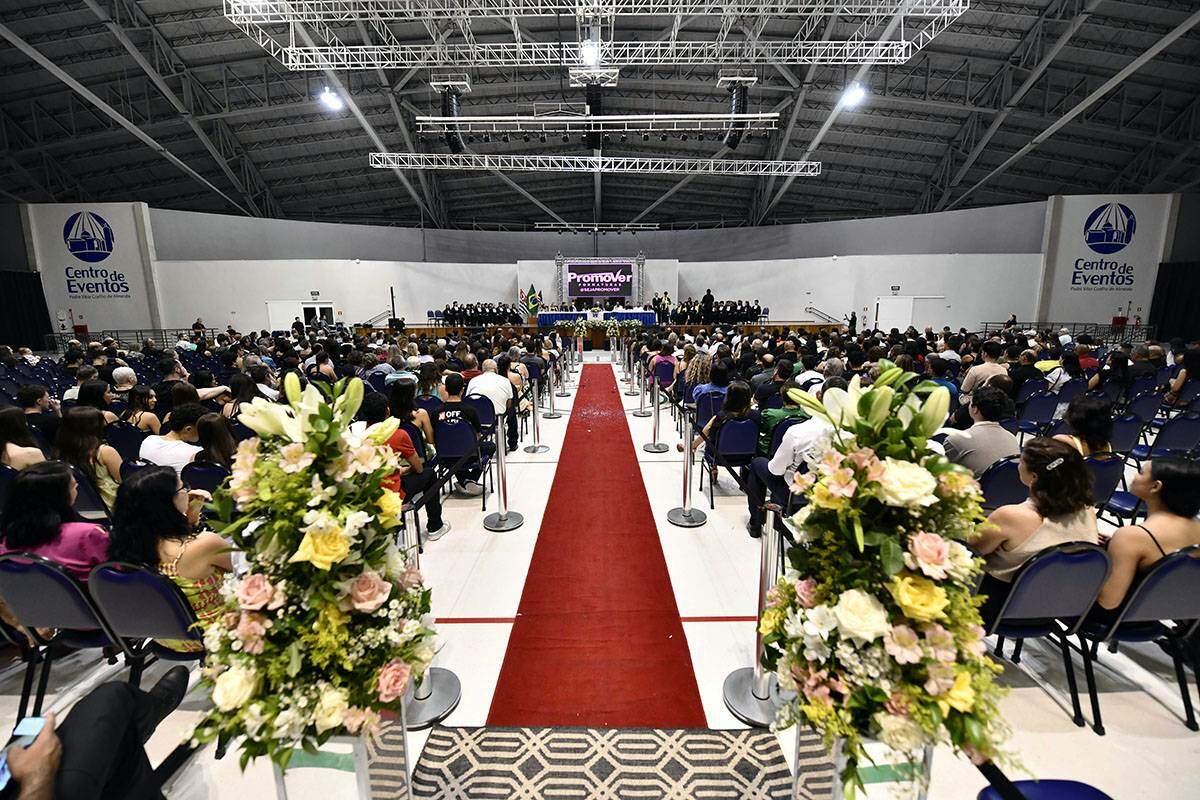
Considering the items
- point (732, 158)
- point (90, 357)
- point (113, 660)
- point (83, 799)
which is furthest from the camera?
point (732, 158)

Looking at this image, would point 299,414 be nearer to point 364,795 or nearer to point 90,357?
point 364,795

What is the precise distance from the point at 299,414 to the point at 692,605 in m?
2.89

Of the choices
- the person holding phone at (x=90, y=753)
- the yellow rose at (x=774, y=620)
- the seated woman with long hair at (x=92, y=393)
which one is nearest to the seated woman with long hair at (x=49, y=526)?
the person holding phone at (x=90, y=753)

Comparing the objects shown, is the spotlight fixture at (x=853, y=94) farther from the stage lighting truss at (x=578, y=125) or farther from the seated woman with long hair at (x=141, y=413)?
the seated woman with long hair at (x=141, y=413)

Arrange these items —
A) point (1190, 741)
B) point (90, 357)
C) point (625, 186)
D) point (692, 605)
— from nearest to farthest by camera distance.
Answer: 1. point (1190, 741)
2. point (692, 605)
3. point (90, 357)
4. point (625, 186)

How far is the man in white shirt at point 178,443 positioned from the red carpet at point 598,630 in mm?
2593

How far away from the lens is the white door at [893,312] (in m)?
17.9

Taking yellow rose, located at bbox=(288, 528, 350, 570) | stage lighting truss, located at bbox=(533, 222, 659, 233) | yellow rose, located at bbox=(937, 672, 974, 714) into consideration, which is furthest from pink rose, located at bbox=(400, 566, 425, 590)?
stage lighting truss, located at bbox=(533, 222, 659, 233)

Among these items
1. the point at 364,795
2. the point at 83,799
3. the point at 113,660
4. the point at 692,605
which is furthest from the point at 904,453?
the point at 113,660

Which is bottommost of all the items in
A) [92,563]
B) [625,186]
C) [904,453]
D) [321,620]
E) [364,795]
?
[364,795]

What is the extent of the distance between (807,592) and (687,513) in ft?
11.1

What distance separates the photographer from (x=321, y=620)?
1448 millimetres

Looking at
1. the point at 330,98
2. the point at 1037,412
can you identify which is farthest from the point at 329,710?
the point at 330,98

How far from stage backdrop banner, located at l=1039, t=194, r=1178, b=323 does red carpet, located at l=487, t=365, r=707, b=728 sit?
1737cm
